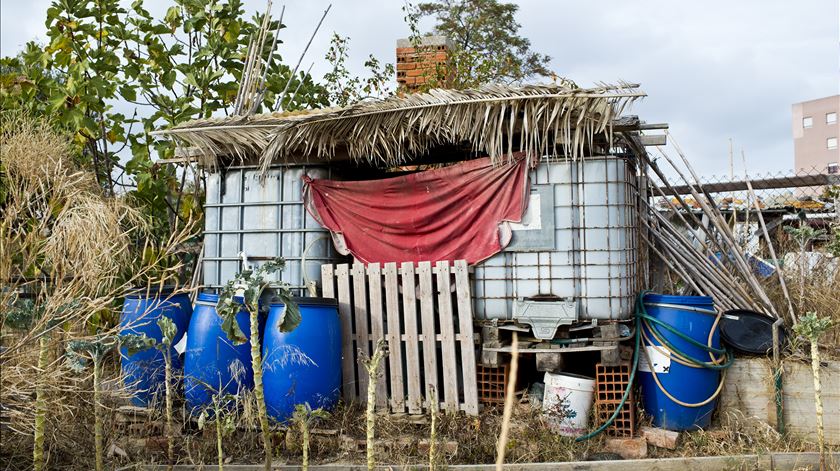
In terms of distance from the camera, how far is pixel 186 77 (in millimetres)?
8992

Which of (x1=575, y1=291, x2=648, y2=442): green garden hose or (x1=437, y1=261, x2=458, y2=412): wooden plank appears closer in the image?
(x1=575, y1=291, x2=648, y2=442): green garden hose

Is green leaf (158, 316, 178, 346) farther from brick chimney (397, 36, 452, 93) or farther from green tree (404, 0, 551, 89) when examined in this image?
green tree (404, 0, 551, 89)

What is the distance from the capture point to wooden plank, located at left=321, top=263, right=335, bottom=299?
6664 millimetres

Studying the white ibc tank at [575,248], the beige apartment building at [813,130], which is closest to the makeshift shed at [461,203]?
the white ibc tank at [575,248]

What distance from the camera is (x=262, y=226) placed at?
7176 mm

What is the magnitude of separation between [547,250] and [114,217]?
3.49 meters

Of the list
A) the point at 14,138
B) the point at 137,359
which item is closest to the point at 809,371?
the point at 137,359

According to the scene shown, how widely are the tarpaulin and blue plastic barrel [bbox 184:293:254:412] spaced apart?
1.42 meters

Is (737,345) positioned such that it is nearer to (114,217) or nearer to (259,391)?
(259,391)

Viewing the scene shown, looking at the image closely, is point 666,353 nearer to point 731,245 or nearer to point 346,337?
point 731,245

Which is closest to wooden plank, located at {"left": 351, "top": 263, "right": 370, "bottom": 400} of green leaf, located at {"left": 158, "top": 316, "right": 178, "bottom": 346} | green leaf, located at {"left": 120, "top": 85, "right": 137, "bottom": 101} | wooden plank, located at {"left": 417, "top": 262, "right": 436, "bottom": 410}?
wooden plank, located at {"left": 417, "top": 262, "right": 436, "bottom": 410}

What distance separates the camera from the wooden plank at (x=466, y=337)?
616 centimetres

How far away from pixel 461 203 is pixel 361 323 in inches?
54.8

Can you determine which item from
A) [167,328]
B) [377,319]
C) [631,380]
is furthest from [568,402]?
[167,328]
